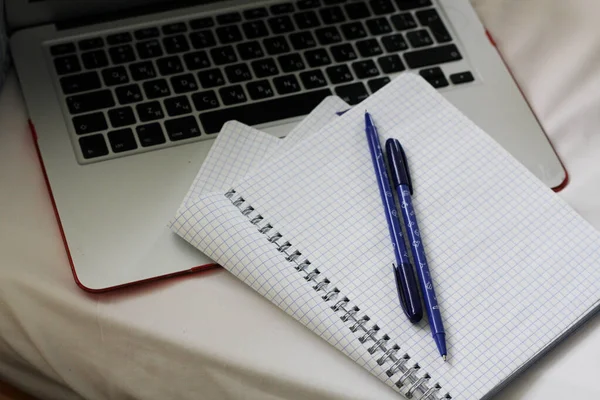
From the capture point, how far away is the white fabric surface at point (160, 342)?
465mm

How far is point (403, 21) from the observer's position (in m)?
0.61

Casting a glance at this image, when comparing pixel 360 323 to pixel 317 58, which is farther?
pixel 317 58

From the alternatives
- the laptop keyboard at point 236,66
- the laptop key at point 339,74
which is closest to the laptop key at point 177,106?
the laptop keyboard at point 236,66

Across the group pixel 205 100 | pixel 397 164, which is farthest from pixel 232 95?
pixel 397 164

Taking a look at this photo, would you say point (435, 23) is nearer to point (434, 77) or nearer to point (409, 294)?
point (434, 77)

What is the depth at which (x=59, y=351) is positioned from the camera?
483 mm

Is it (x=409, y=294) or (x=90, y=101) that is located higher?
(x=90, y=101)

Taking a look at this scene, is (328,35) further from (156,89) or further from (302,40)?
(156,89)

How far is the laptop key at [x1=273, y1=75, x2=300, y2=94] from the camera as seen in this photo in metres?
0.56

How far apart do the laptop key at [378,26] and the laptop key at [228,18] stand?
0.31 ft

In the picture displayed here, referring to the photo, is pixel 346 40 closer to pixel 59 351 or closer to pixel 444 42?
pixel 444 42

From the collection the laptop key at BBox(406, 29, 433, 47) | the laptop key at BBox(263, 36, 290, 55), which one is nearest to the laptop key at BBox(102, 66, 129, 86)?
the laptop key at BBox(263, 36, 290, 55)

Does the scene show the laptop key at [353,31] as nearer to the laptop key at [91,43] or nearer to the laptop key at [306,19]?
the laptop key at [306,19]

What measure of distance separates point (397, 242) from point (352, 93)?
0.13 meters
